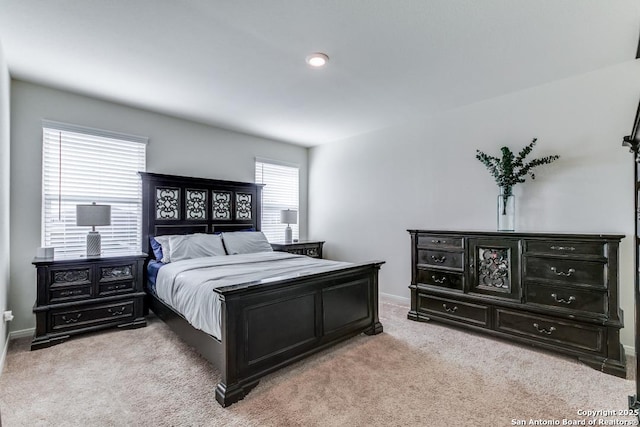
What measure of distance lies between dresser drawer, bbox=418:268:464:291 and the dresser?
1 centimetres

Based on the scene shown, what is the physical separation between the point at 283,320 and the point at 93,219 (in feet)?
7.71

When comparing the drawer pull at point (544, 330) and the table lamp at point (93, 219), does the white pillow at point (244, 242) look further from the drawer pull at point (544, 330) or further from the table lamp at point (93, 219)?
the drawer pull at point (544, 330)

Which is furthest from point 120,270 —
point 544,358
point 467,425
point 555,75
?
point 555,75

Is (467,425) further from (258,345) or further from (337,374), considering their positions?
(258,345)

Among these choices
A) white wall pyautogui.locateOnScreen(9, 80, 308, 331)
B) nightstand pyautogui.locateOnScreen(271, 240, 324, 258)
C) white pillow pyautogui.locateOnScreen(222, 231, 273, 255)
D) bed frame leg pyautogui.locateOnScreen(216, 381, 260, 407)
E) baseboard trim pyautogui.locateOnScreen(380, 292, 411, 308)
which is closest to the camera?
bed frame leg pyautogui.locateOnScreen(216, 381, 260, 407)

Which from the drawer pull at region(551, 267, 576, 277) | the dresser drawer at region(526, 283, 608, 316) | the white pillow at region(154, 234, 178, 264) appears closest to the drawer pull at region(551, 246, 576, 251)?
the drawer pull at region(551, 267, 576, 277)

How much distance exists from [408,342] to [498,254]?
1.25 meters

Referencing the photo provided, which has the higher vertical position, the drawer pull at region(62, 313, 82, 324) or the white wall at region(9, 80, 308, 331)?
the white wall at region(9, 80, 308, 331)

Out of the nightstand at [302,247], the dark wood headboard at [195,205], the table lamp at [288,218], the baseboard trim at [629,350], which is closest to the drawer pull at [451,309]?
the baseboard trim at [629,350]

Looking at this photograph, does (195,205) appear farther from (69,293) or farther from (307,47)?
(307,47)

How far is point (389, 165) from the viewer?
457 cm

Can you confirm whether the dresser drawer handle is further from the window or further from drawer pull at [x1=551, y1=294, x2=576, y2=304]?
the window

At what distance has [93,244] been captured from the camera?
3262mm

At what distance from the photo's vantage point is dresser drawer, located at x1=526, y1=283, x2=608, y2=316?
250 cm
